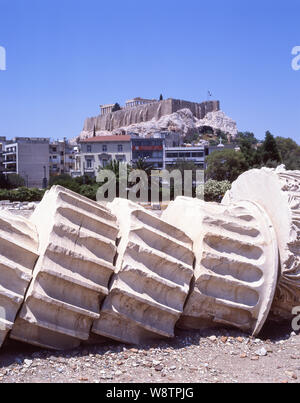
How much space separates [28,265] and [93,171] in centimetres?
5763

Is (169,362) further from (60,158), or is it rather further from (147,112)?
(147,112)

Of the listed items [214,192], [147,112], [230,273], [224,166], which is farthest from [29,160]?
[230,273]

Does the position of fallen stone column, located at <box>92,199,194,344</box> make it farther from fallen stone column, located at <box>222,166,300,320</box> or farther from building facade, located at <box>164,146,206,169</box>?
building facade, located at <box>164,146,206,169</box>

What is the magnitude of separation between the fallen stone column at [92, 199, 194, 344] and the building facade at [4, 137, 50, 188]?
58486 millimetres

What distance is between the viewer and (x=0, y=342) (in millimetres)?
4246

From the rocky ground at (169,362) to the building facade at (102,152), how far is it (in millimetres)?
56620

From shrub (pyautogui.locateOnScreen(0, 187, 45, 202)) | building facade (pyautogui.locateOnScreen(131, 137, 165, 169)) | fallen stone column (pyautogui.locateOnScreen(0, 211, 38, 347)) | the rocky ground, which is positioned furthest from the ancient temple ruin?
building facade (pyautogui.locateOnScreen(131, 137, 165, 169))

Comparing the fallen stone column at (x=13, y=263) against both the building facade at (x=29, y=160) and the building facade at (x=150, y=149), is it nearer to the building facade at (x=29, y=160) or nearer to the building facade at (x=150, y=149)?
the building facade at (x=150, y=149)

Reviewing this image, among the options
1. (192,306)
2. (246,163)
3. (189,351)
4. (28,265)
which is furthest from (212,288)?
(246,163)

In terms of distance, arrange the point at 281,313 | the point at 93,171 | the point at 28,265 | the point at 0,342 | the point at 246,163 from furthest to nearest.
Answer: the point at 93,171 → the point at 246,163 → the point at 281,313 → the point at 28,265 → the point at 0,342

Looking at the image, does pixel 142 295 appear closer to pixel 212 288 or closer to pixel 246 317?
pixel 212 288

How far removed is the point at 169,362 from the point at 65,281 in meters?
1.33

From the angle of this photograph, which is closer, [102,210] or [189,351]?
[189,351]

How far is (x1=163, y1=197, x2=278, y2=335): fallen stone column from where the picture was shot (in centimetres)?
Answer: 493
